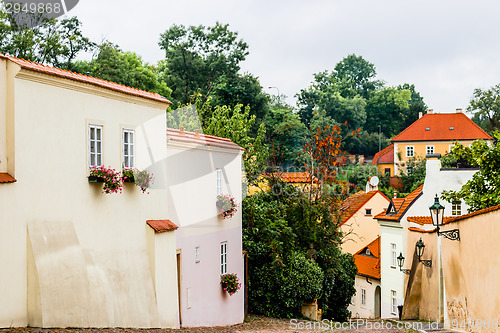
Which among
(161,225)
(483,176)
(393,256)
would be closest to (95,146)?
(161,225)

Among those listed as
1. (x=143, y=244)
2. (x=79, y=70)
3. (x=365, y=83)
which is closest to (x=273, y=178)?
(x=143, y=244)

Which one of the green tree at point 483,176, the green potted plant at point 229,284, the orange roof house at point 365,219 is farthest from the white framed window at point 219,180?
the orange roof house at point 365,219

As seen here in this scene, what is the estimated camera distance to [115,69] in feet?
123

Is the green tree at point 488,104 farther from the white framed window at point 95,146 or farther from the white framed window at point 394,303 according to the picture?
the white framed window at point 95,146

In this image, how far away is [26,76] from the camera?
390 inches

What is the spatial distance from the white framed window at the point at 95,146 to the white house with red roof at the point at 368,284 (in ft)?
79.1

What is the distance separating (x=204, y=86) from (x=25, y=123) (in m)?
39.3

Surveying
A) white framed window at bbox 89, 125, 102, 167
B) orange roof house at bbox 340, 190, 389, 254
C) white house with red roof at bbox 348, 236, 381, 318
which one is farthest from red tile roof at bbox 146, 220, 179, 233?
orange roof house at bbox 340, 190, 389, 254

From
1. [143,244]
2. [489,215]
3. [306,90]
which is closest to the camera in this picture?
[489,215]

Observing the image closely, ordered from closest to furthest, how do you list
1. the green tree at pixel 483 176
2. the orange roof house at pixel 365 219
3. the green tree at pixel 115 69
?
the green tree at pixel 483 176 < the green tree at pixel 115 69 < the orange roof house at pixel 365 219

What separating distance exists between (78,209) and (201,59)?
39.5m

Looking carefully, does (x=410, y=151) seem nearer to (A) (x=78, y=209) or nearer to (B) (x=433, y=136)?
(B) (x=433, y=136)

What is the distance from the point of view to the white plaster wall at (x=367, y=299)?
34.2 meters

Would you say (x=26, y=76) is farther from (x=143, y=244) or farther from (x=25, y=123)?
(x=143, y=244)
